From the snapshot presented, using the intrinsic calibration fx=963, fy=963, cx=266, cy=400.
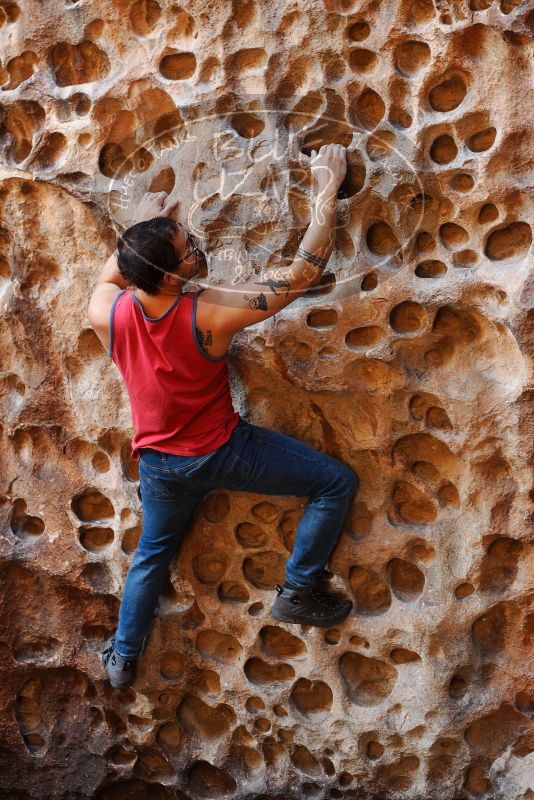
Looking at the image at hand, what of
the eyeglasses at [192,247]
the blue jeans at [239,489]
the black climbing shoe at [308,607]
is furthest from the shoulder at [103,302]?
the black climbing shoe at [308,607]

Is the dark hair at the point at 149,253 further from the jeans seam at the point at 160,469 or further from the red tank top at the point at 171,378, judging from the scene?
the jeans seam at the point at 160,469

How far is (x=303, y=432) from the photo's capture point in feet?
10.2

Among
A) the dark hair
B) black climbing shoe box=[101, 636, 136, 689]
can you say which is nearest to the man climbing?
the dark hair

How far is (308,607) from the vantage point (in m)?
3.05

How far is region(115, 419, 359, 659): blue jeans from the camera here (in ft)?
9.26

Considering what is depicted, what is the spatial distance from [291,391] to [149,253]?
29.0 inches

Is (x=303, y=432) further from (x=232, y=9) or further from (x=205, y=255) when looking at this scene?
(x=232, y=9)

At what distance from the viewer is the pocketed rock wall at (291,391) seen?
275 centimetres

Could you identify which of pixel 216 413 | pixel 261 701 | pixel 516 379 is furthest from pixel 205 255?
pixel 261 701

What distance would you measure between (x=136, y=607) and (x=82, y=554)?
1.07 ft

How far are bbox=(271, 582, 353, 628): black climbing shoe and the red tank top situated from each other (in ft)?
1.94

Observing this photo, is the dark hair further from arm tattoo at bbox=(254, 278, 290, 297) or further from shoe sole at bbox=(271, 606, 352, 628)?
shoe sole at bbox=(271, 606, 352, 628)

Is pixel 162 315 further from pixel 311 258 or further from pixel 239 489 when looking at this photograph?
pixel 239 489

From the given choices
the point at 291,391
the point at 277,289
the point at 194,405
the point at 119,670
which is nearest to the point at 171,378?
the point at 194,405
